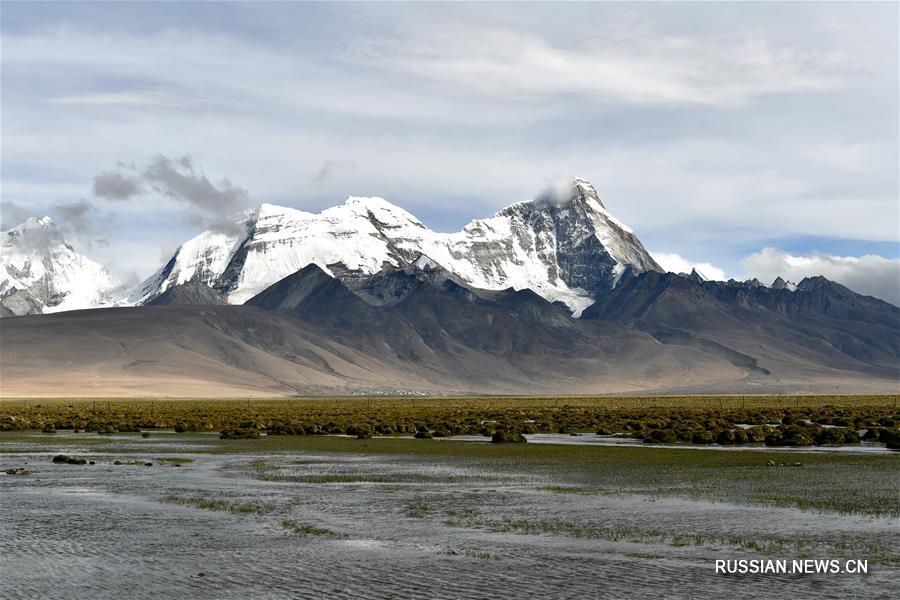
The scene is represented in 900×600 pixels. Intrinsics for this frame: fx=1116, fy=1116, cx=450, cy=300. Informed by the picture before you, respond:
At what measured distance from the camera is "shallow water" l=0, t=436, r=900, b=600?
22.9 m

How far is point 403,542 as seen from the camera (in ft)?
92.1

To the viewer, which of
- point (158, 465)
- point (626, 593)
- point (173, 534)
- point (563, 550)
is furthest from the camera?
point (158, 465)

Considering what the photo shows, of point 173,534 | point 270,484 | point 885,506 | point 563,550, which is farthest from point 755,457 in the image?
point 173,534

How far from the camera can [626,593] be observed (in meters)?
22.0

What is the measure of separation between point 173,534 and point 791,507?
17.8m

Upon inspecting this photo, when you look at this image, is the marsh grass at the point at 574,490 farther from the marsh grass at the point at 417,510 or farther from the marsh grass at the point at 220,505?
the marsh grass at the point at 220,505

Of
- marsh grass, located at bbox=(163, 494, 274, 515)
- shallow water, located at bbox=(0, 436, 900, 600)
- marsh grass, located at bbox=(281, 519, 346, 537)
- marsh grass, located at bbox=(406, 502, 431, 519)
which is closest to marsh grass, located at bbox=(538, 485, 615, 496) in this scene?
shallow water, located at bbox=(0, 436, 900, 600)

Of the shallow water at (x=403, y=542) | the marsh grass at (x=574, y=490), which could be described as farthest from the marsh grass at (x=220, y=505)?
the marsh grass at (x=574, y=490)

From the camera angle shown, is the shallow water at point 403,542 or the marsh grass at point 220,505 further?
the marsh grass at point 220,505

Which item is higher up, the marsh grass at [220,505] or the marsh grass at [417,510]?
the marsh grass at [417,510]

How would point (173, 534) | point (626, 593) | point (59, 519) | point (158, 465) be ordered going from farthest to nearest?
point (158, 465)
point (59, 519)
point (173, 534)
point (626, 593)

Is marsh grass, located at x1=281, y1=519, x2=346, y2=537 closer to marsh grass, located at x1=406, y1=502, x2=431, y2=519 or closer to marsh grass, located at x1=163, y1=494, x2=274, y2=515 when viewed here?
marsh grass, located at x1=163, y1=494, x2=274, y2=515

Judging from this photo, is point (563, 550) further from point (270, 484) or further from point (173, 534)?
point (270, 484)

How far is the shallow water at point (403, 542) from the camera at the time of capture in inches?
901
